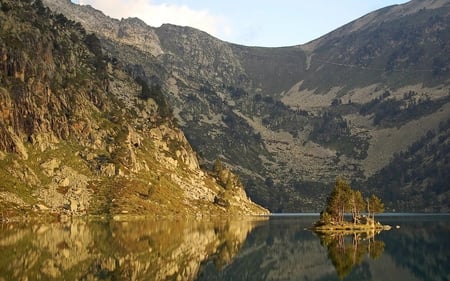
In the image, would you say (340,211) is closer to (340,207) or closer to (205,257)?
(340,207)

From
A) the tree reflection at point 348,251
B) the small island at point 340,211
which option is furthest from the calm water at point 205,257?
the small island at point 340,211

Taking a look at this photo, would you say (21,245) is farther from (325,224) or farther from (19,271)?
(325,224)

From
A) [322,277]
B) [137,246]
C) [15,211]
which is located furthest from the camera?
[15,211]

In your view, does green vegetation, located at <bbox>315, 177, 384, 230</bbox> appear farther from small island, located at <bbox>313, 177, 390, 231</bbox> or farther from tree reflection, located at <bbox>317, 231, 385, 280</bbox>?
tree reflection, located at <bbox>317, 231, 385, 280</bbox>

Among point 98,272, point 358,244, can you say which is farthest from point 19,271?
point 358,244

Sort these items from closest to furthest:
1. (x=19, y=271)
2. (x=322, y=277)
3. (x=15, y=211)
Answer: (x=19, y=271) < (x=322, y=277) < (x=15, y=211)

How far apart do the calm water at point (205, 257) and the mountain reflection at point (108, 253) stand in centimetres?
12

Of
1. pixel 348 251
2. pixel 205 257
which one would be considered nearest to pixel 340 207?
pixel 348 251

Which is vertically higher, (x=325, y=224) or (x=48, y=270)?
(x=325, y=224)

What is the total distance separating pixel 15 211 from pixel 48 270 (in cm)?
11224

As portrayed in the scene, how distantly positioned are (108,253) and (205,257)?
57.3ft

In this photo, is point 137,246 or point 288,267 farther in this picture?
point 137,246

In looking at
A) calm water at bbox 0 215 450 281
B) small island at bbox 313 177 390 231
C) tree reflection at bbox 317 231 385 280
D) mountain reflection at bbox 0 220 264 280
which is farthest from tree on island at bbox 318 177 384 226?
mountain reflection at bbox 0 220 264 280

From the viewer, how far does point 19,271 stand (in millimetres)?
73000
